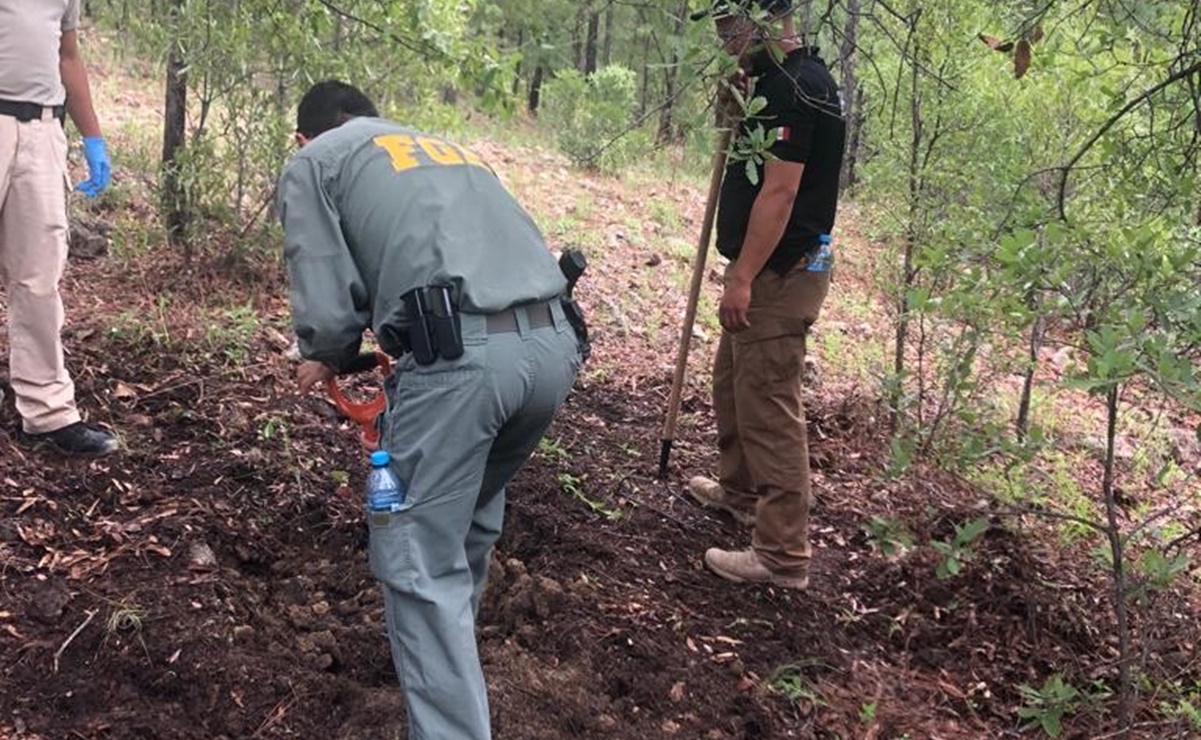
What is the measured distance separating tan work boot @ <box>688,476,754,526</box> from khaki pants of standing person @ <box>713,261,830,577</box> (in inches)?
19.7

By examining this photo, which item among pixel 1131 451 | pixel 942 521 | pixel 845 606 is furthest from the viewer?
pixel 1131 451

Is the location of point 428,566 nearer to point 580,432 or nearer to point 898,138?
point 580,432

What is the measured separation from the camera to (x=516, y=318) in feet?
7.95

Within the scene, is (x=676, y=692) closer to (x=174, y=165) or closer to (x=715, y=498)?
Answer: (x=715, y=498)

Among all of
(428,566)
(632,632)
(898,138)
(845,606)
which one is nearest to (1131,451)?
(898,138)

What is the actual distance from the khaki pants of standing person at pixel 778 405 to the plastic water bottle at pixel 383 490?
1559mm

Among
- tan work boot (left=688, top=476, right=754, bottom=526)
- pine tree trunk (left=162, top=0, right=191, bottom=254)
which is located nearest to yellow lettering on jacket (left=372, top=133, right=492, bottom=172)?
tan work boot (left=688, top=476, right=754, bottom=526)

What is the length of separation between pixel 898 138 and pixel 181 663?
179 inches

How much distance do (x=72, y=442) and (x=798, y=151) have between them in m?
2.80

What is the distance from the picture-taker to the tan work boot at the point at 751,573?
3.62 m

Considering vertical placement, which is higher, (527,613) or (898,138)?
(898,138)

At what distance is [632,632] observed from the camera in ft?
10.6

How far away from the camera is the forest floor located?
2.73m

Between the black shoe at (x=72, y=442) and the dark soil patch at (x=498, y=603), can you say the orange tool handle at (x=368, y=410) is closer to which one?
the dark soil patch at (x=498, y=603)
